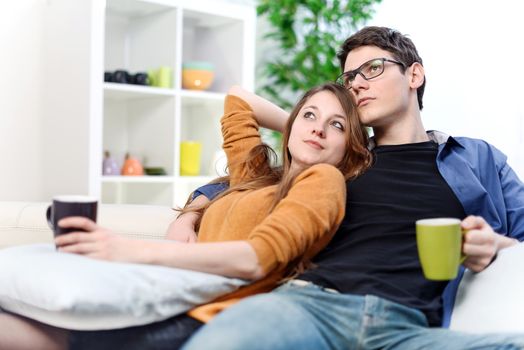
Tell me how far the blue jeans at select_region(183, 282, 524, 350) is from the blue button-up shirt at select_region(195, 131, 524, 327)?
37 cm

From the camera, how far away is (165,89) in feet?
12.2

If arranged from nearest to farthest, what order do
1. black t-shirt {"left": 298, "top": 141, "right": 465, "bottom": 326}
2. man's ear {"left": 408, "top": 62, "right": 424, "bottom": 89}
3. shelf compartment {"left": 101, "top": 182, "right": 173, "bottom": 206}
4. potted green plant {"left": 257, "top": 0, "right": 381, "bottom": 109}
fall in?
black t-shirt {"left": 298, "top": 141, "right": 465, "bottom": 326} < man's ear {"left": 408, "top": 62, "right": 424, "bottom": 89} < shelf compartment {"left": 101, "top": 182, "right": 173, "bottom": 206} < potted green plant {"left": 257, "top": 0, "right": 381, "bottom": 109}

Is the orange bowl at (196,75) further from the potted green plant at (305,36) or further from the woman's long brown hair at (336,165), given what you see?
the woman's long brown hair at (336,165)

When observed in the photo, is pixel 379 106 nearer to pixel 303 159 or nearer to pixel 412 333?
pixel 303 159

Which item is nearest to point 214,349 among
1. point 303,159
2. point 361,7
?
point 303,159

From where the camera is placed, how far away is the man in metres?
1.35

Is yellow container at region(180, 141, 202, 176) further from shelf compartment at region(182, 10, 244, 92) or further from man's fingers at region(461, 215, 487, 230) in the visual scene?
man's fingers at region(461, 215, 487, 230)

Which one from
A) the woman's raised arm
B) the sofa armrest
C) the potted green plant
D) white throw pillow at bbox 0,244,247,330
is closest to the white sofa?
the sofa armrest

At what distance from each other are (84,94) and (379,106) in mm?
1775

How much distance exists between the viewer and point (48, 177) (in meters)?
3.64

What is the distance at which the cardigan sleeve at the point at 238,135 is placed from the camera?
1.99m

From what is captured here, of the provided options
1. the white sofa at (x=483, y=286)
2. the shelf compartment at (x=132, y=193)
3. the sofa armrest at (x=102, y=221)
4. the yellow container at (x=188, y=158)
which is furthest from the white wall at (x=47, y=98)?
the white sofa at (x=483, y=286)

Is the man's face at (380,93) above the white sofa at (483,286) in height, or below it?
above

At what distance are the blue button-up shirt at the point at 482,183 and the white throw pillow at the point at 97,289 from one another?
2.27 ft
